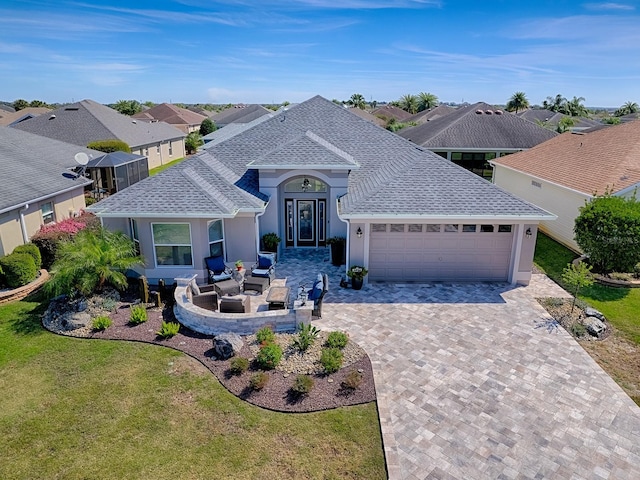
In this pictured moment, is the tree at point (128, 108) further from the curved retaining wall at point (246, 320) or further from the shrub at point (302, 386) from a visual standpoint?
the shrub at point (302, 386)

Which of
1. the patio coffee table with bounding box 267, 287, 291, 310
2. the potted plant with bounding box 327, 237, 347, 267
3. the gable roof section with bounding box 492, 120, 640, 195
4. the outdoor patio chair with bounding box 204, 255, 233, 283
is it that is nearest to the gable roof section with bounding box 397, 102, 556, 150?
the gable roof section with bounding box 492, 120, 640, 195

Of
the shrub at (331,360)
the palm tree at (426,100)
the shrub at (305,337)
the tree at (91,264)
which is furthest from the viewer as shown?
the palm tree at (426,100)

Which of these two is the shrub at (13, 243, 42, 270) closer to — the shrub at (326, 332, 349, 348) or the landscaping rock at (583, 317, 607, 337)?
the shrub at (326, 332, 349, 348)

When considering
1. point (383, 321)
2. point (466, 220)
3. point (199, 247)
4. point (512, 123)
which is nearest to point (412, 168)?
point (466, 220)

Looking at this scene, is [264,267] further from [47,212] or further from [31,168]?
[31,168]

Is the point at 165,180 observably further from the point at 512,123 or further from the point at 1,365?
the point at 512,123

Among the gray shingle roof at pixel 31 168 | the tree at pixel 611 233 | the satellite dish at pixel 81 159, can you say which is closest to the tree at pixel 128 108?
the gray shingle roof at pixel 31 168

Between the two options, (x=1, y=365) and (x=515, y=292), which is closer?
(x=1, y=365)
